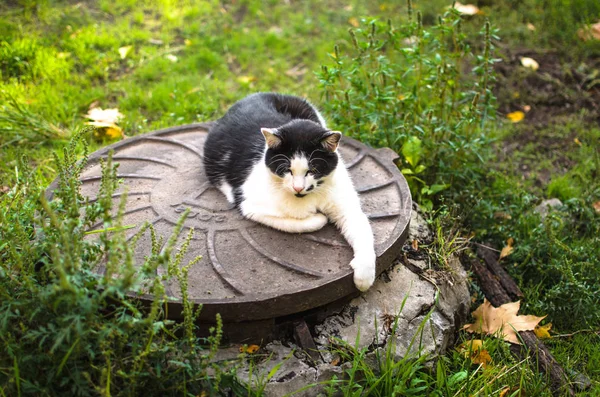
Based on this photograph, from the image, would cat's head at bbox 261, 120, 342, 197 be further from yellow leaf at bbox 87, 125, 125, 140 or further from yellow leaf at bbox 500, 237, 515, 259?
yellow leaf at bbox 87, 125, 125, 140

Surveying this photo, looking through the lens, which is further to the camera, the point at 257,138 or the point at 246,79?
the point at 246,79

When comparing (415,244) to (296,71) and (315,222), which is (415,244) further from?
(296,71)

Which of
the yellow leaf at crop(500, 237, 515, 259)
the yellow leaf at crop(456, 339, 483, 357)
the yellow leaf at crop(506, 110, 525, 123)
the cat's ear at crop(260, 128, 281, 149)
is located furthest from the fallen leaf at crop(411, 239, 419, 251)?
the yellow leaf at crop(506, 110, 525, 123)

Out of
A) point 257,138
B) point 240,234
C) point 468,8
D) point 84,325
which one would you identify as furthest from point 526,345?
point 468,8

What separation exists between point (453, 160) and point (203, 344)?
84.5 inches

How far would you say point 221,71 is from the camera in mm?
5203

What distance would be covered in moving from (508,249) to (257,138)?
1.73m

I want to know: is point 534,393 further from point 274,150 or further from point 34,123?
point 34,123

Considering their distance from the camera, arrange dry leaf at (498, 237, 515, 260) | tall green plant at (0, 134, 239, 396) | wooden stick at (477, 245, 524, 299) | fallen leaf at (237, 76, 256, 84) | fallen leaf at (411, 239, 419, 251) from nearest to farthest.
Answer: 1. tall green plant at (0, 134, 239, 396)
2. fallen leaf at (411, 239, 419, 251)
3. wooden stick at (477, 245, 524, 299)
4. dry leaf at (498, 237, 515, 260)
5. fallen leaf at (237, 76, 256, 84)

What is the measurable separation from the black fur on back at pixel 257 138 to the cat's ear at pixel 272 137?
25 mm

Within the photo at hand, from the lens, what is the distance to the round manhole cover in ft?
7.70

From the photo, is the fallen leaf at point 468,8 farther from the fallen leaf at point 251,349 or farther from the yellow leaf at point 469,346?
the fallen leaf at point 251,349

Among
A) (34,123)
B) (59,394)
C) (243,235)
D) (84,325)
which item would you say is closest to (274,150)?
(243,235)

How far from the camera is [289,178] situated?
2.59 meters
